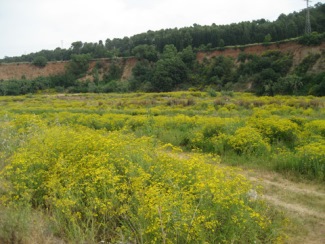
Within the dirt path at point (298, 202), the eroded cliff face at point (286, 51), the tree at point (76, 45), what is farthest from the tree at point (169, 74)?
the dirt path at point (298, 202)

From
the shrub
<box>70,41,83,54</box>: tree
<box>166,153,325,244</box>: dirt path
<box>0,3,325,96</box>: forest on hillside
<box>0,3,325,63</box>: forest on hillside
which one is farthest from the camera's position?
<box>70,41,83,54</box>: tree

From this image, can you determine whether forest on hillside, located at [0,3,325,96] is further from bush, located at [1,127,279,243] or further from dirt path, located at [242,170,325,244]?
bush, located at [1,127,279,243]

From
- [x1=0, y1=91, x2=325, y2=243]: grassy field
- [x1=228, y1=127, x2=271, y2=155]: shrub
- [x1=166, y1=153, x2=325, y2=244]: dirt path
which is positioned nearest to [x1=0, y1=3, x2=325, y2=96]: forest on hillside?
[x1=228, y1=127, x2=271, y2=155]: shrub

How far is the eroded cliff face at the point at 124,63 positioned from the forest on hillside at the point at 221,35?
7.82 feet

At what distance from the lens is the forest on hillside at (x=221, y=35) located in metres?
57.9

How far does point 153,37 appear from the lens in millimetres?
79938

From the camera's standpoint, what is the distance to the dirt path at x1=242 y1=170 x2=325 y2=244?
17.9ft

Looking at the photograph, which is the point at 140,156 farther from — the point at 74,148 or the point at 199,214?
the point at 199,214

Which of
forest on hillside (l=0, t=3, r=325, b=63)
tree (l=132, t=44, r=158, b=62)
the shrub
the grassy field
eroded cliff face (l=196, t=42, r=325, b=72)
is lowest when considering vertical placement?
the shrub

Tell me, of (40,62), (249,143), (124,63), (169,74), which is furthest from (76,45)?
(249,143)

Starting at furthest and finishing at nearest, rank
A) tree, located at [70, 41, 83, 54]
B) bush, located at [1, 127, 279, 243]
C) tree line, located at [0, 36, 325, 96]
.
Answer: tree, located at [70, 41, 83, 54], tree line, located at [0, 36, 325, 96], bush, located at [1, 127, 279, 243]

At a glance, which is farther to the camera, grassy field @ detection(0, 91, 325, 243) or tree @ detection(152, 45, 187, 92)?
tree @ detection(152, 45, 187, 92)

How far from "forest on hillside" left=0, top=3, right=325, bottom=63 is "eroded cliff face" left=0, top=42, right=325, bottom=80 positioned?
2385 millimetres

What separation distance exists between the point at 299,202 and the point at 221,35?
61.5 m
